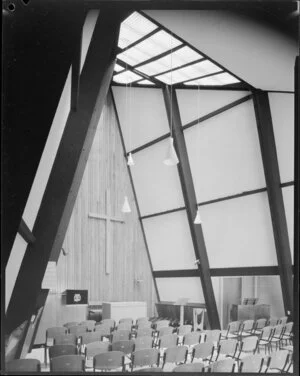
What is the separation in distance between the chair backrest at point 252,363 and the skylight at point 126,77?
379 inches

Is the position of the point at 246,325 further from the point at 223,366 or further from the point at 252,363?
the point at 223,366

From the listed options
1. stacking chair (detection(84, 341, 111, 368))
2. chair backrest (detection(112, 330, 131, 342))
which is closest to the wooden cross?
chair backrest (detection(112, 330, 131, 342))

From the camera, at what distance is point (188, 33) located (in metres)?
8.58

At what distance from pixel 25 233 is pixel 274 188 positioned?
25.2 feet

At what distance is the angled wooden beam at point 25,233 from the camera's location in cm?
579

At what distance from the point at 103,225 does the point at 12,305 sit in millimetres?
8558

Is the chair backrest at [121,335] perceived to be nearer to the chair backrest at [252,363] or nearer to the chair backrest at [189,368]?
the chair backrest at [252,363]

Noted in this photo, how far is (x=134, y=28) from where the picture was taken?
35.8 feet

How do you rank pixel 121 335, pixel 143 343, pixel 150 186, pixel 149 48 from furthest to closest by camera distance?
1. pixel 150 186
2. pixel 149 48
3. pixel 121 335
4. pixel 143 343

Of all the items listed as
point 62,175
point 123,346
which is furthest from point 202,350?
point 62,175

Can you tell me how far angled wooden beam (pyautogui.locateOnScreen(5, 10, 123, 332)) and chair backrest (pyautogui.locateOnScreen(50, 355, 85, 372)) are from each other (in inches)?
60.3

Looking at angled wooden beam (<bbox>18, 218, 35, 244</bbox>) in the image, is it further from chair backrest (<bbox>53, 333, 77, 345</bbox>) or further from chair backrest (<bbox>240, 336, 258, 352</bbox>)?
chair backrest (<bbox>240, 336, 258, 352</bbox>)

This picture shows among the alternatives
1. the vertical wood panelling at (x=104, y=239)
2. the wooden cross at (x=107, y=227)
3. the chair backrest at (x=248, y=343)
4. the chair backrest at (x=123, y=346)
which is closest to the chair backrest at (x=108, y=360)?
the chair backrest at (x=123, y=346)

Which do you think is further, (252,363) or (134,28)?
(134,28)
